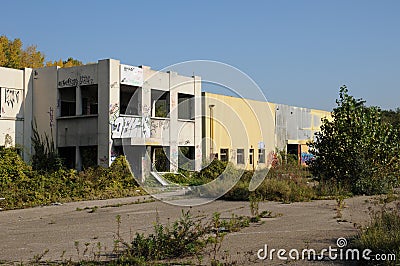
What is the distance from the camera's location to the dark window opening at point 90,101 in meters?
31.5

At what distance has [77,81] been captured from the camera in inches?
1187

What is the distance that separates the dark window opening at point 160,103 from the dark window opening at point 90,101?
3.31 meters

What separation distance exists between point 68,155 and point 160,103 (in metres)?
6.64

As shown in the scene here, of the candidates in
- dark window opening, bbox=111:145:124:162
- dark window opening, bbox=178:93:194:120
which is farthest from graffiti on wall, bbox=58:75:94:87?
dark window opening, bbox=178:93:194:120

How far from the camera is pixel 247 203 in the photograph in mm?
19750

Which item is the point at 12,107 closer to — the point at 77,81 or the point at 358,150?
the point at 77,81

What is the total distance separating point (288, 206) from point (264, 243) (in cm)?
775

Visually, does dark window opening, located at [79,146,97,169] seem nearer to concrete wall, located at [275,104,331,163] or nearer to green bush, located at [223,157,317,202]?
green bush, located at [223,157,317,202]

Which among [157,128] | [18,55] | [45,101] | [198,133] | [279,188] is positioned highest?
[18,55]

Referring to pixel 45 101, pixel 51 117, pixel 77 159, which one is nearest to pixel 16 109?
pixel 45 101

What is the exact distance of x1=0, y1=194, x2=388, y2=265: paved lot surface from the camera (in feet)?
34.2

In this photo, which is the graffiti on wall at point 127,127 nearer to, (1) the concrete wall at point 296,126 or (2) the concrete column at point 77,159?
(2) the concrete column at point 77,159

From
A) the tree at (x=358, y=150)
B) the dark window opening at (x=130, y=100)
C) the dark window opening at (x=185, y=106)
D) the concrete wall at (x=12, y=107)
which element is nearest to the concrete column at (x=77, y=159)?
the concrete wall at (x=12, y=107)

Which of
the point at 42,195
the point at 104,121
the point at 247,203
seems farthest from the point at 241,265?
the point at 104,121
